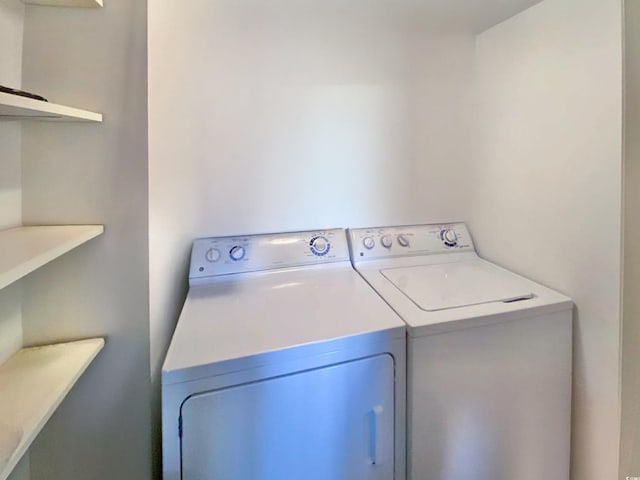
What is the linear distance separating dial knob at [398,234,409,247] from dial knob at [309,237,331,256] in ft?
1.17

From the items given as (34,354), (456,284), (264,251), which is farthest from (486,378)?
(34,354)

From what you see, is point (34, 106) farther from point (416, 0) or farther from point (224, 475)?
point (416, 0)

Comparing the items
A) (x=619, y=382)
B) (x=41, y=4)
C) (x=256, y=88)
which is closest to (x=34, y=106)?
(x=41, y=4)

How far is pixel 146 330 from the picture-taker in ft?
3.42

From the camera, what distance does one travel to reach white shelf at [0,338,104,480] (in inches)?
26.0

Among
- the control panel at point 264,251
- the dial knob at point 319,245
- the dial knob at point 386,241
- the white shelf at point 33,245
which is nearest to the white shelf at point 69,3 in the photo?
the white shelf at point 33,245

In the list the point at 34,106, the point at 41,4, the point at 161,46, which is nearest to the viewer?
the point at 34,106

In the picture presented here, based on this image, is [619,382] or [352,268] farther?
[352,268]

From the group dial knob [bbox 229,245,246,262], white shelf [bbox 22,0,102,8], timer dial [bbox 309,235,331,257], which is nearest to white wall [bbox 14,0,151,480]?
white shelf [bbox 22,0,102,8]

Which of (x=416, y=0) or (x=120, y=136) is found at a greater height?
(x=416, y=0)

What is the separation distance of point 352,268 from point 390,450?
718mm

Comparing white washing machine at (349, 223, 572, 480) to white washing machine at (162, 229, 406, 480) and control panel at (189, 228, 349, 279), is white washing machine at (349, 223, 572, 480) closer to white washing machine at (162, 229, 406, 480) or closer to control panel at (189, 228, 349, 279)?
white washing machine at (162, 229, 406, 480)

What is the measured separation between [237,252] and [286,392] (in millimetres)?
675

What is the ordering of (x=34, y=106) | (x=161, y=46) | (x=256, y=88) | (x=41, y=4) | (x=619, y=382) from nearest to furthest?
(x=34, y=106) → (x=41, y=4) → (x=619, y=382) → (x=161, y=46) → (x=256, y=88)
